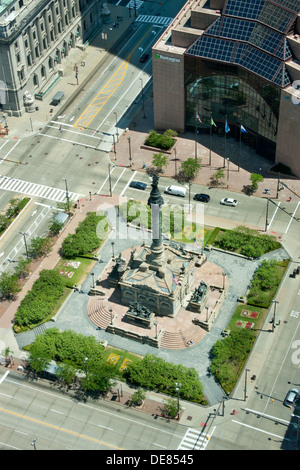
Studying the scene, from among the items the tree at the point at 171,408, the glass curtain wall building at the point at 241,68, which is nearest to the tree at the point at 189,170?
the glass curtain wall building at the point at 241,68

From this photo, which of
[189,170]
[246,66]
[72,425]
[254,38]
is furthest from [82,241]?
[254,38]

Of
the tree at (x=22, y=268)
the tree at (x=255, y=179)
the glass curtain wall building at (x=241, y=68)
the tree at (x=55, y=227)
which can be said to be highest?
the glass curtain wall building at (x=241, y=68)

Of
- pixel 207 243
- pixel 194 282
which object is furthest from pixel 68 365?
pixel 207 243

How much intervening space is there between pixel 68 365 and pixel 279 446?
38.3m

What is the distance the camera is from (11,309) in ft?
543

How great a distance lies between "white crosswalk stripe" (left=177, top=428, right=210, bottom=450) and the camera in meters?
141

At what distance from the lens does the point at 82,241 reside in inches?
6909

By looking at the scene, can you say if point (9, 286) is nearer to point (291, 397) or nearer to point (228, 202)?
point (228, 202)

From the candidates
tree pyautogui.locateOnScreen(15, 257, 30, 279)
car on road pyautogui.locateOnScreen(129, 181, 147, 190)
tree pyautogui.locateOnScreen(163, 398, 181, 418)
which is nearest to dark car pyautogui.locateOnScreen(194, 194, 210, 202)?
car on road pyautogui.locateOnScreen(129, 181, 147, 190)

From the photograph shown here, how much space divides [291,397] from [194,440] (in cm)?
1820

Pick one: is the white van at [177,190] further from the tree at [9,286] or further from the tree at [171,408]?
the tree at [171,408]

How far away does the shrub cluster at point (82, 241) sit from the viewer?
573 ft

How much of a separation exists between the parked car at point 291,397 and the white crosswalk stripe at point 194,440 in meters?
14.9

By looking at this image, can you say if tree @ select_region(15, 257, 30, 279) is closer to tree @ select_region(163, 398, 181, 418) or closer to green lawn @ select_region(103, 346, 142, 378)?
green lawn @ select_region(103, 346, 142, 378)
